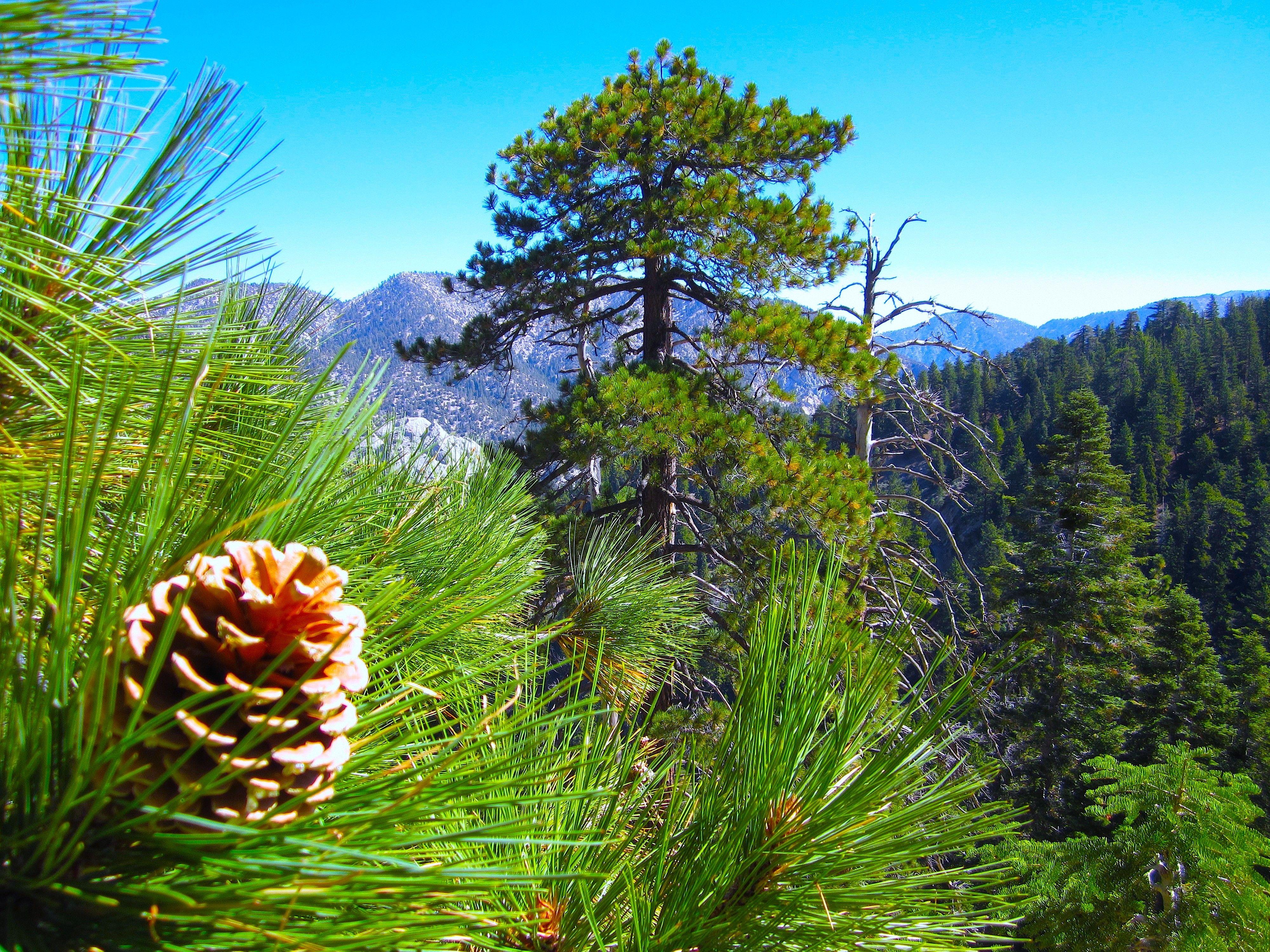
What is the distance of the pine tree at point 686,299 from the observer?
242 inches

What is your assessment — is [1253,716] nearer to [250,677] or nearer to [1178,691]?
[1178,691]

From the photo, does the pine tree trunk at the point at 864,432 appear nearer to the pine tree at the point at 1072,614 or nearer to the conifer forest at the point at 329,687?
the conifer forest at the point at 329,687

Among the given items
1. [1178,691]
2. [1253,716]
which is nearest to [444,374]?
[1178,691]

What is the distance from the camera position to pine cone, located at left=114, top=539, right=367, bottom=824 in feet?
1.72

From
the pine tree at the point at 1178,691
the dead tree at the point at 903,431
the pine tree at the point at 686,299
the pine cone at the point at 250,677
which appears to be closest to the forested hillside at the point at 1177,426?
the pine tree at the point at 1178,691

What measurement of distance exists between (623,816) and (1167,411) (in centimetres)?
8244

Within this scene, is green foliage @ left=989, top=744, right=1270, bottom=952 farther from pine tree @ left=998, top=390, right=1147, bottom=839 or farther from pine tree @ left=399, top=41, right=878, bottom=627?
pine tree @ left=998, top=390, right=1147, bottom=839

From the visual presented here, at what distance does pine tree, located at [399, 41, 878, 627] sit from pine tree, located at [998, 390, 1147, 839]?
715 inches

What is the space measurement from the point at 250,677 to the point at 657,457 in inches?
259

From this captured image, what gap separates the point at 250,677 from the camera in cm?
59

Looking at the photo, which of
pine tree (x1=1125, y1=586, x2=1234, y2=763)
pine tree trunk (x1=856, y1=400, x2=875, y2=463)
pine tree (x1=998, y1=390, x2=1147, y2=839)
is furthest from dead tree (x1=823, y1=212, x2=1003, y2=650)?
pine tree (x1=1125, y1=586, x2=1234, y2=763)

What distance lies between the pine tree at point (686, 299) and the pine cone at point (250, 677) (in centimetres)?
534

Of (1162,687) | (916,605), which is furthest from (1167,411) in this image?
(916,605)

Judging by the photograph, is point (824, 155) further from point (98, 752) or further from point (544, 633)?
point (98, 752)
